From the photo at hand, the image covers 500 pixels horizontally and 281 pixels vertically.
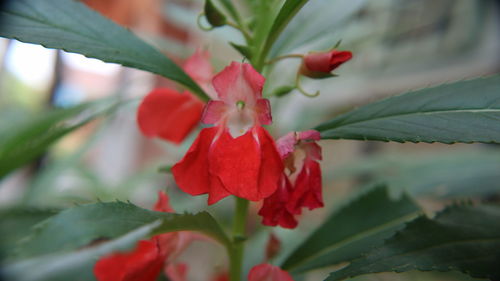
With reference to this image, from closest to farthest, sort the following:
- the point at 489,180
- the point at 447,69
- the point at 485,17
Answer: the point at 489,180 < the point at 485,17 < the point at 447,69

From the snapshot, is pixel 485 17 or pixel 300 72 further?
pixel 485 17

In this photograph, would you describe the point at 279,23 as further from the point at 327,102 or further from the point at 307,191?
the point at 327,102

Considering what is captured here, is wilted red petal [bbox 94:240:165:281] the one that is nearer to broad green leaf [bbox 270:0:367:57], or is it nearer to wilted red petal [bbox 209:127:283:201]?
wilted red petal [bbox 209:127:283:201]

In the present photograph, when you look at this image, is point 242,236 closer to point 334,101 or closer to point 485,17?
point 485,17

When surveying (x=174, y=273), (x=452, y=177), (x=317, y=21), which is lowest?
(x=174, y=273)

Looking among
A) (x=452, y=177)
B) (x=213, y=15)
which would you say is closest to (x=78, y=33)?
A: (x=213, y=15)

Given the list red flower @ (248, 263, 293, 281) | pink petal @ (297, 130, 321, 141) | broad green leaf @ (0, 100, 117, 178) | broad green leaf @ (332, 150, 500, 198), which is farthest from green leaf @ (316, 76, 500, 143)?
broad green leaf @ (332, 150, 500, 198)

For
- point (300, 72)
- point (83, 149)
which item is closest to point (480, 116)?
point (300, 72)
